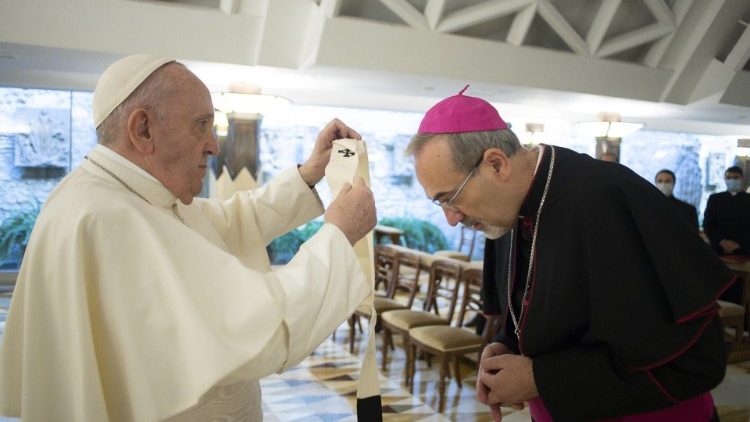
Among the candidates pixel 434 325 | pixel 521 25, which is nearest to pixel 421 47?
pixel 521 25

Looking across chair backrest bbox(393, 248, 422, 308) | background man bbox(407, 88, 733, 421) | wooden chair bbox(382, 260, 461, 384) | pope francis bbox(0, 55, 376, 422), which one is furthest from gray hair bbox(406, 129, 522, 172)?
chair backrest bbox(393, 248, 422, 308)

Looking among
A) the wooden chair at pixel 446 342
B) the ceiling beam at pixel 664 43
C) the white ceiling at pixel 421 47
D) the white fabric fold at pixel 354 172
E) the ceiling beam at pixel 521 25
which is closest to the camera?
the white fabric fold at pixel 354 172

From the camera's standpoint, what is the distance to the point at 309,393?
5.58 meters

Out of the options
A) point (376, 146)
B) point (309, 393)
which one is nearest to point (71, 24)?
point (309, 393)

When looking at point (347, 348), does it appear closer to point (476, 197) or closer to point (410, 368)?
point (410, 368)

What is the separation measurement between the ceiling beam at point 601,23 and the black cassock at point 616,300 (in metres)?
8.39

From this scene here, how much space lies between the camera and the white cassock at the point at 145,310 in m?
1.41

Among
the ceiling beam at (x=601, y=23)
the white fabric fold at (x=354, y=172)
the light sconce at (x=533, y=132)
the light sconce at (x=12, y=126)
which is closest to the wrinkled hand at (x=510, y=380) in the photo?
the white fabric fold at (x=354, y=172)

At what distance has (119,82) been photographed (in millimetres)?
1638

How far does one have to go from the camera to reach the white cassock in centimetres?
141

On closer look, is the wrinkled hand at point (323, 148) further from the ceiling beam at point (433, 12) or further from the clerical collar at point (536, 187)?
the ceiling beam at point (433, 12)

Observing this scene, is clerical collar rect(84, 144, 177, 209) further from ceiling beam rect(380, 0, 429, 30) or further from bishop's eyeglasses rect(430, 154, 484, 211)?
ceiling beam rect(380, 0, 429, 30)

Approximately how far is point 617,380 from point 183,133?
1352mm

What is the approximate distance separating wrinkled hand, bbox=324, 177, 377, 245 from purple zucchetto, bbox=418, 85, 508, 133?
0.28 meters
